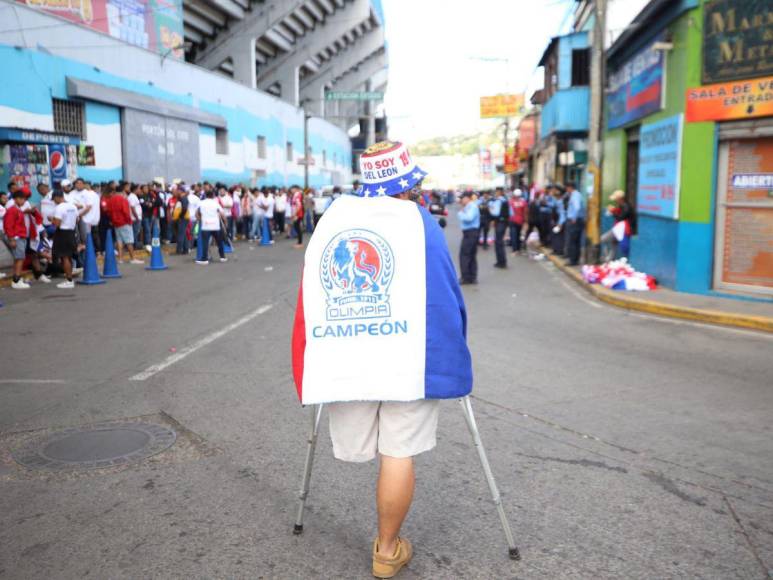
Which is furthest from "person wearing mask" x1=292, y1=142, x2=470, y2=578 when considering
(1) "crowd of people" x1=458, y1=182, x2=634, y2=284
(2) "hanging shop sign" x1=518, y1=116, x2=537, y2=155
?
(2) "hanging shop sign" x1=518, y1=116, x2=537, y2=155

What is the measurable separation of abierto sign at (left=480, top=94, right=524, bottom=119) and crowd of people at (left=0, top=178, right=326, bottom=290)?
1721 cm

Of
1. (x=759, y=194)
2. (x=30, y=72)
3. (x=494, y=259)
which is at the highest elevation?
(x=30, y=72)

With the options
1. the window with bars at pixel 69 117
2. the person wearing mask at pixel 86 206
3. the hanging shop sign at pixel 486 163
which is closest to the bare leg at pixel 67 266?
the person wearing mask at pixel 86 206

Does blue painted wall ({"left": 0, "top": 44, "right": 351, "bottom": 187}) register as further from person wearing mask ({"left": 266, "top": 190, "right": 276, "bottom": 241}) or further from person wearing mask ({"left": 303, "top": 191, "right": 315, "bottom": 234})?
person wearing mask ({"left": 303, "top": 191, "right": 315, "bottom": 234})

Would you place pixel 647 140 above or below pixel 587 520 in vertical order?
above

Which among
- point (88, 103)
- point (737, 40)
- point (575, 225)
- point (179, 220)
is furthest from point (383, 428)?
point (88, 103)

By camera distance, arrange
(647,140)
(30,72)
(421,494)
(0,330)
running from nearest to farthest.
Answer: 1. (421,494)
2. (0,330)
3. (647,140)
4. (30,72)

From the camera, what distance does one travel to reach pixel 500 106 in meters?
40.1

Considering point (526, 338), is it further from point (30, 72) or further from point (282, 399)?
point (30, 72)

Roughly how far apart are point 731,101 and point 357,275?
9.75 meters

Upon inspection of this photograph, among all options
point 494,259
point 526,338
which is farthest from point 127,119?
point 526,338

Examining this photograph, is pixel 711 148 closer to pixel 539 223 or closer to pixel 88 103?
pixel 539 223

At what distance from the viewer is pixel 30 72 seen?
17.8 metres

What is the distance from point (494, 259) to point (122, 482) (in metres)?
15.4
